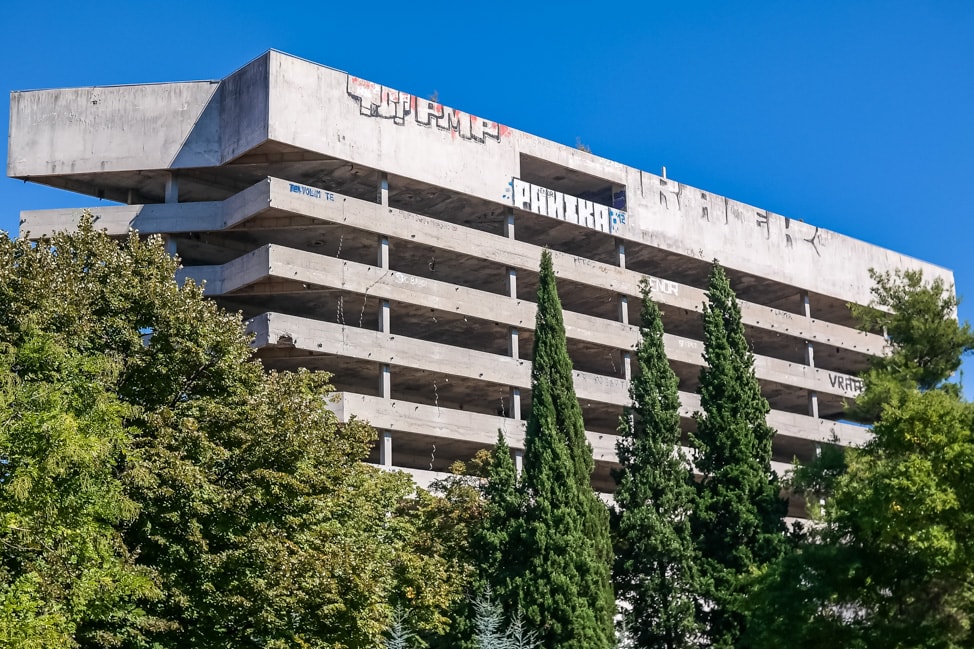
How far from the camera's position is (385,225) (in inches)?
2188

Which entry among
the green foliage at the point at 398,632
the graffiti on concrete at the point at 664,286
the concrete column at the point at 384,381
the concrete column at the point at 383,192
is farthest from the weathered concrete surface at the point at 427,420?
the green foliage at the point at 398,632

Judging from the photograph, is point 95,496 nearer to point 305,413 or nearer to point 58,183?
point 305,413

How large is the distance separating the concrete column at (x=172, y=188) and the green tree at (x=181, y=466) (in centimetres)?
2638

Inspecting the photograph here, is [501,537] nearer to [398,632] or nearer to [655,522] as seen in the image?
[655,522]

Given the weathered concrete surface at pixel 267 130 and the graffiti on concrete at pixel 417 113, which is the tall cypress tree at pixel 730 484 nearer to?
the weathered concrete surface at pixel 267 130

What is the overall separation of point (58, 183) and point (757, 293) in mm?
39007

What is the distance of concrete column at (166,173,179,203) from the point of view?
184 ft

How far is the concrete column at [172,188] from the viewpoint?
56062mm

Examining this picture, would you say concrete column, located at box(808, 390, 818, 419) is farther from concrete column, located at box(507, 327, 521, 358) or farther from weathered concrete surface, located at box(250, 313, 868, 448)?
concrete column, located at box(507, 327, 521, 358)

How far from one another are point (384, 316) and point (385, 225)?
4069mm

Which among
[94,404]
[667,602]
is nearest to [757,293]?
[667,602]

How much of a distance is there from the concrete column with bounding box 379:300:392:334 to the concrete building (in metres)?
0.50

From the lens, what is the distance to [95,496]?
2297cm

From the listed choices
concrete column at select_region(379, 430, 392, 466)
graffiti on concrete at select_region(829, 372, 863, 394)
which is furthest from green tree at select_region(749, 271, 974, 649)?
graffiti on concrete at select_region(829, 372, 863, 394)
